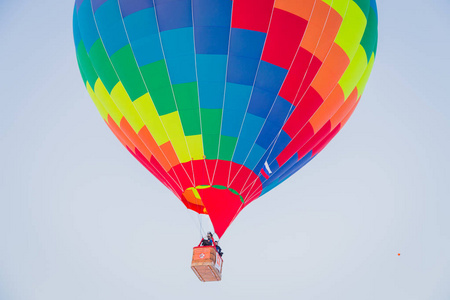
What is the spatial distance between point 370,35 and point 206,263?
3865 mm

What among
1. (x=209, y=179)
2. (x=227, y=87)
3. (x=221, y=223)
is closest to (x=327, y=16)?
(x=227, y=87)

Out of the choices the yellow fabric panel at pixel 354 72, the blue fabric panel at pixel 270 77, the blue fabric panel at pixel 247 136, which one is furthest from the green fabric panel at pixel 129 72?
the yellow fabric panel at pixel 354 72

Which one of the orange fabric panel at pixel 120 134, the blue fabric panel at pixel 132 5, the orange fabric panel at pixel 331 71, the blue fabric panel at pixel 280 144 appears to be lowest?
the blue fabric panel at pixel 280 144

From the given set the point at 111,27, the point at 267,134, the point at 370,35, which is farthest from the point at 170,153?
the point at 370,35

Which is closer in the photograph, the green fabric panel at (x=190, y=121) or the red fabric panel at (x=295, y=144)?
the green fabric panel at (x=190, y=121)

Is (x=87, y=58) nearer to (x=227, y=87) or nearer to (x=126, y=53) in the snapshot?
(x=126, y=53)

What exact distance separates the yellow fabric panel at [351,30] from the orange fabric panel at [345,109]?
26.9 inches

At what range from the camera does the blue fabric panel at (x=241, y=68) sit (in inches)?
255

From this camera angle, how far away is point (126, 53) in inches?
264

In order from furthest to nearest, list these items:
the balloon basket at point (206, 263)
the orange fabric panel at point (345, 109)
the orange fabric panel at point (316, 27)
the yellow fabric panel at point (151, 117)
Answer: the orange fabric panel at point (345, 109) → the yellow fabric panel at point (151, 117) → the orange fabric panel at point (316, 27) → the balloon basket at point (206, 263)

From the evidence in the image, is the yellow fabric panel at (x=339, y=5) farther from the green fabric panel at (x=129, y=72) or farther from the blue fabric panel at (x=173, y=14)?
the green fabric panel at (x=129, y=72)

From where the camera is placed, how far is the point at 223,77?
650cm

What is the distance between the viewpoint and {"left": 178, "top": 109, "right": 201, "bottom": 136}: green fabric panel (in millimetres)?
6559

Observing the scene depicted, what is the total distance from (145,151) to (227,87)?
1525mm
